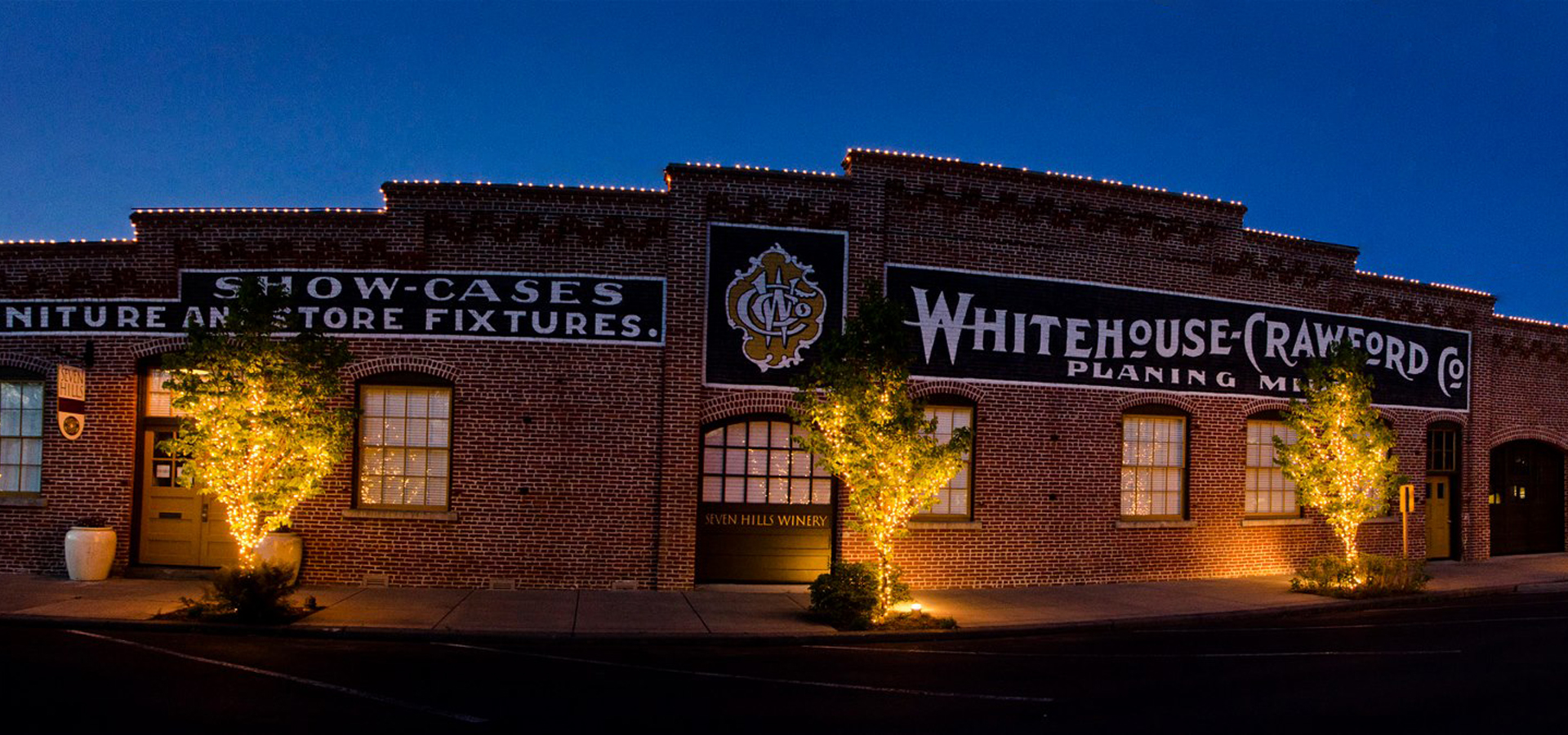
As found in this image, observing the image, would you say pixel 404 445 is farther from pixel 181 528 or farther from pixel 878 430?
pixel 878 430

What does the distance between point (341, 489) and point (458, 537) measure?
2084mm

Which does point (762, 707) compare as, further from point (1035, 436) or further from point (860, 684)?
point (1035, 436)

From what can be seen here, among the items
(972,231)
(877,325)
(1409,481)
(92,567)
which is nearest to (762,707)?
(877,325)

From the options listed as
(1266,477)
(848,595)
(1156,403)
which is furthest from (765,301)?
(1266,477)

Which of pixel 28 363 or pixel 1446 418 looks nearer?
pixel 28 363

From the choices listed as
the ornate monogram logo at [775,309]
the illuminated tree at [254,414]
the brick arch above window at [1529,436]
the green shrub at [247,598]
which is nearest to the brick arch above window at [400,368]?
the illuminated tree at [254,414]

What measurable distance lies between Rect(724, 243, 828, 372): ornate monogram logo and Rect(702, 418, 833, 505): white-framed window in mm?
1207

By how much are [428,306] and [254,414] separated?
3855 millimetres

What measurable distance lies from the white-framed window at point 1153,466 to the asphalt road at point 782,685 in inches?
215

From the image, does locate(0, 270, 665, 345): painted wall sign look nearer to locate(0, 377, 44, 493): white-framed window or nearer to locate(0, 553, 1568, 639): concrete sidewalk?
locate(0, 377, 44, 493): white-framed window

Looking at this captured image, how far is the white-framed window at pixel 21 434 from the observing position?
53.9ft

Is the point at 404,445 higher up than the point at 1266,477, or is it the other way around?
the point at 404,445

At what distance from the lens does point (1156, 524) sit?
728 inches

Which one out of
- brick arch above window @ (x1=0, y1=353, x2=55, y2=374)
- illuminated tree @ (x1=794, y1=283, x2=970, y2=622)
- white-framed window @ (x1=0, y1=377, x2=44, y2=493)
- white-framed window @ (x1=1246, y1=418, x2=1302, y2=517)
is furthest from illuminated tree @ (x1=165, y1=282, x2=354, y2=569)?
white-framed window @ (x1=1246, y1=418, x2=1302, y2=517)
